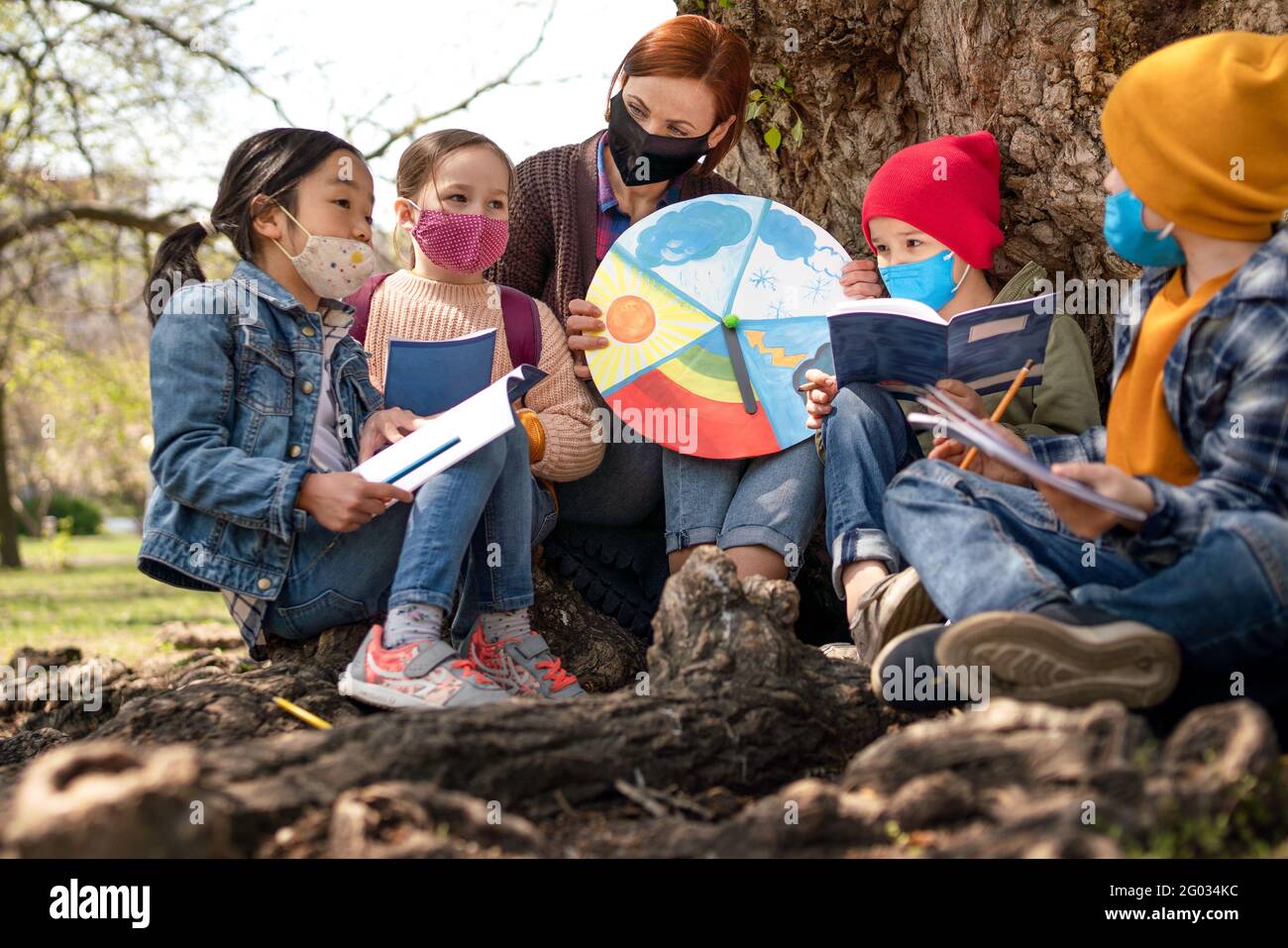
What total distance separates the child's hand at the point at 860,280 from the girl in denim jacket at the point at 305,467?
128 cm

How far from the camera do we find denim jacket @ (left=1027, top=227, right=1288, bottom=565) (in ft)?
8.27

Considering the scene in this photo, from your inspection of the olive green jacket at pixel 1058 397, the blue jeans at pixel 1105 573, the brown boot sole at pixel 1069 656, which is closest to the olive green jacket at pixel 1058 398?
the olive green jacket at pixel 1058 397

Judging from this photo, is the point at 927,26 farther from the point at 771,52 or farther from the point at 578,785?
the point at 578,785

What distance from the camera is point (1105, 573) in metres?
2.89

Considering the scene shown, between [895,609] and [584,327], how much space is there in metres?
1.59

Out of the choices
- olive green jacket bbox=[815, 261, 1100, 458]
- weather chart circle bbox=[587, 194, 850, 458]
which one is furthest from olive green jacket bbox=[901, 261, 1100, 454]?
weather chart circle bbox=[587, 194, 850, 458]

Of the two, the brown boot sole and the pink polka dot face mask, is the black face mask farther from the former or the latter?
the brown boot sole

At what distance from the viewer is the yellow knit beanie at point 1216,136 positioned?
274 cm

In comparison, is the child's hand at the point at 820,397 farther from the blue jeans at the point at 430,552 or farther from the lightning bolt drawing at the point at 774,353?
A: the blue jeans at the point at 430,552

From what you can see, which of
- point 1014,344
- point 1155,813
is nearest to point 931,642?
point 1155,813

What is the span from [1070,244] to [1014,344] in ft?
4.45

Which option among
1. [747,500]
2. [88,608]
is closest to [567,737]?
[747,500]

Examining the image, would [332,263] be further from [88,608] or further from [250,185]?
[88,608]

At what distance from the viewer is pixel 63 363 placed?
48.1 ft
